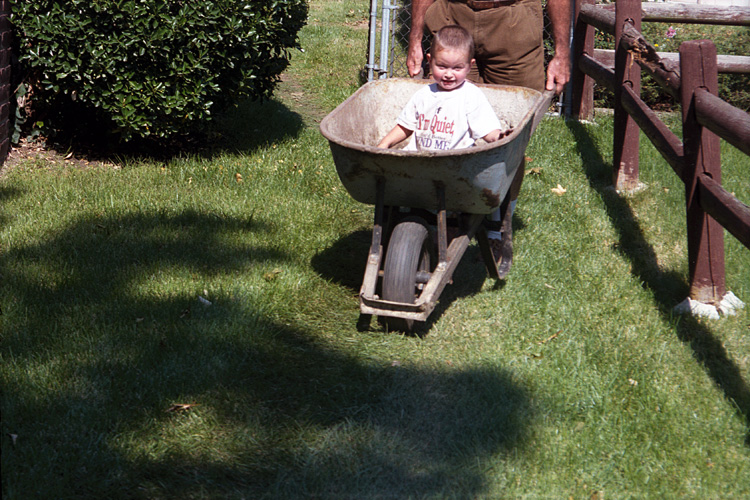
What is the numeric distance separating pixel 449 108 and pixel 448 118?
6cm

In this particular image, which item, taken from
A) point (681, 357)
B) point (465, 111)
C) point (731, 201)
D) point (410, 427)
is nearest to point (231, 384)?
point (410, 427)

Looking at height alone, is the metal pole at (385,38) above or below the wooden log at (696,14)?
below

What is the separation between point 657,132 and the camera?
5238 millimetres

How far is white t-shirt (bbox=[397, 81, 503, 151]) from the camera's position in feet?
14.2

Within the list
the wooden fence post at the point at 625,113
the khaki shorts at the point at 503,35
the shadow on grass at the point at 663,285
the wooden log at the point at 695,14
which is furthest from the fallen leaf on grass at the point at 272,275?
the wooden log at the point at 695,14

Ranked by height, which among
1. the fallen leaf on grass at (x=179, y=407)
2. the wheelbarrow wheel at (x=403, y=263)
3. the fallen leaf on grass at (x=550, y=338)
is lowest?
the fallen leaf on grass at (x=550, y=338)

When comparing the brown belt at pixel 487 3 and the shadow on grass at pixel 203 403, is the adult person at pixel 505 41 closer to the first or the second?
the brown belt at pixel 487 3

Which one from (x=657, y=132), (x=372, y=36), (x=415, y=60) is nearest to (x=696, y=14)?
(x=657, y=132)

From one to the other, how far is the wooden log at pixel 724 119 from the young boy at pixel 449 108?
1116 mm

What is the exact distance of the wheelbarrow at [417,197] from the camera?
3.83m

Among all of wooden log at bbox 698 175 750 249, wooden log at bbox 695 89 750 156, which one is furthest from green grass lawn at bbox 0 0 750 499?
wooden log at bbox 695 89 750 156

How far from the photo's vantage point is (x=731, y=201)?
407 centimetres

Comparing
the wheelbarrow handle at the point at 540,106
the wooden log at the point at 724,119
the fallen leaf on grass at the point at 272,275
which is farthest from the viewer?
the fallen leaf on grass at the point at 272,275

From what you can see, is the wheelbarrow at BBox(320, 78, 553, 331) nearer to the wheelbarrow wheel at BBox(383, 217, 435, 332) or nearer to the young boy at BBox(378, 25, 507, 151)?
the wheelbarrow wheel at BBox(383, 217, 435, 332)
